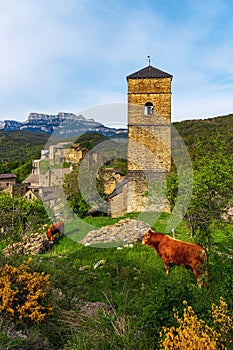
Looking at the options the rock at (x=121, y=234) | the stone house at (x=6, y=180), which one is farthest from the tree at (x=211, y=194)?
the stone house at (x=6, y=180)

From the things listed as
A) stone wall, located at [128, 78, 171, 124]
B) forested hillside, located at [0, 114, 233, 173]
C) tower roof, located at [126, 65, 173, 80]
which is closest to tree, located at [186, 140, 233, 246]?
stone wall, located at [128, 78, 171, 124]

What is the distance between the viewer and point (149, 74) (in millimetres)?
17531

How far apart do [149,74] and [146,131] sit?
2861mm

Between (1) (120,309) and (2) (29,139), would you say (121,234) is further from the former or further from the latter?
(2) (29,139)

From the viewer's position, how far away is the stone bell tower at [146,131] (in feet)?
57.6

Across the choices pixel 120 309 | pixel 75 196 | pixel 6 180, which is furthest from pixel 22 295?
pixel 6 180

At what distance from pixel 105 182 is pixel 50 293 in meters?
17.9

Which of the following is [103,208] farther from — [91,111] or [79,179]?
[91,111]

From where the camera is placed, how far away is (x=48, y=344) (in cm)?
441

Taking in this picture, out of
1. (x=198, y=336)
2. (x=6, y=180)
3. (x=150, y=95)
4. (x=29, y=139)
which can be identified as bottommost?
(x=6, y=180)

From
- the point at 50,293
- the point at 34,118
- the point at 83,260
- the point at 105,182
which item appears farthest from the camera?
the point at 34,118

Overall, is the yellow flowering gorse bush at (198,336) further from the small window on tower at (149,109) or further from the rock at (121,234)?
the small window on tower at (149,109)

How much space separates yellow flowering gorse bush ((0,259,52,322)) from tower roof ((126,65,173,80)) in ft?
45.6

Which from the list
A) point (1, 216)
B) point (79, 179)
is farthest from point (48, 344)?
point (79, 179)
